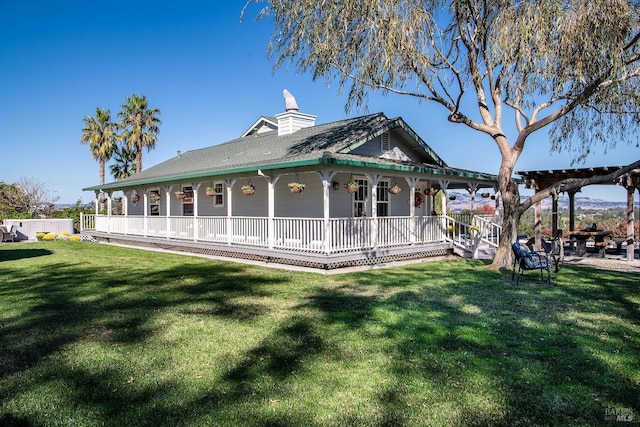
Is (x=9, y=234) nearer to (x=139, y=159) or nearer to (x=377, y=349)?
(x=139, y=159)

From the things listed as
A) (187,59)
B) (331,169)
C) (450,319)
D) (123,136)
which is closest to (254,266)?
(331,169)

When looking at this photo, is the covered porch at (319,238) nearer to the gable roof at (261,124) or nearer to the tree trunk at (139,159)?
the gable roof at (261,124)

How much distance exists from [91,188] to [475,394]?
24.7 meters

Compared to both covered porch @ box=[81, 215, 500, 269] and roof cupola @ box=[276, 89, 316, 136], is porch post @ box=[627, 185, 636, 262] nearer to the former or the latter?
covered porch @ box=[81, 215, 500, 269]

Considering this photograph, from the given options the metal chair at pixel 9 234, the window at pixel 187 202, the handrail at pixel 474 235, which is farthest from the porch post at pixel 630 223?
the metal chair at pixel 9 234

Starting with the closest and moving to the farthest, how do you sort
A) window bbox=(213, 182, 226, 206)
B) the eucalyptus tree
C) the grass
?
1. the grass
2. the eucalyptus tree
3. window bbox=(213, 182, 226, 206)

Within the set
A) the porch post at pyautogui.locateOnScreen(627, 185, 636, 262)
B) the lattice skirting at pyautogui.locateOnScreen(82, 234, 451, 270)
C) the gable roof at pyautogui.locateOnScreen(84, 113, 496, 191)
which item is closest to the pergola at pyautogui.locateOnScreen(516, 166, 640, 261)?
the porch post at pyautogui.locateOnScreen(627, 185, 636, 262)

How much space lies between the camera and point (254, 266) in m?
12.8

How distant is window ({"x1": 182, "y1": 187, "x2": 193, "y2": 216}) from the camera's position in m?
19.9

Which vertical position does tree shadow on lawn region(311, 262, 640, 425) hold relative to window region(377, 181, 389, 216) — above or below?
below

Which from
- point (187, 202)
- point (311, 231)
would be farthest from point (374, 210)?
point (187, 202)

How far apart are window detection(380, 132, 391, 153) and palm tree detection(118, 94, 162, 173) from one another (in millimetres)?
23864

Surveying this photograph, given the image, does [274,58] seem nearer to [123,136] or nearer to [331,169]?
[331,169]

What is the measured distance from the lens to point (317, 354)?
5.01 m
